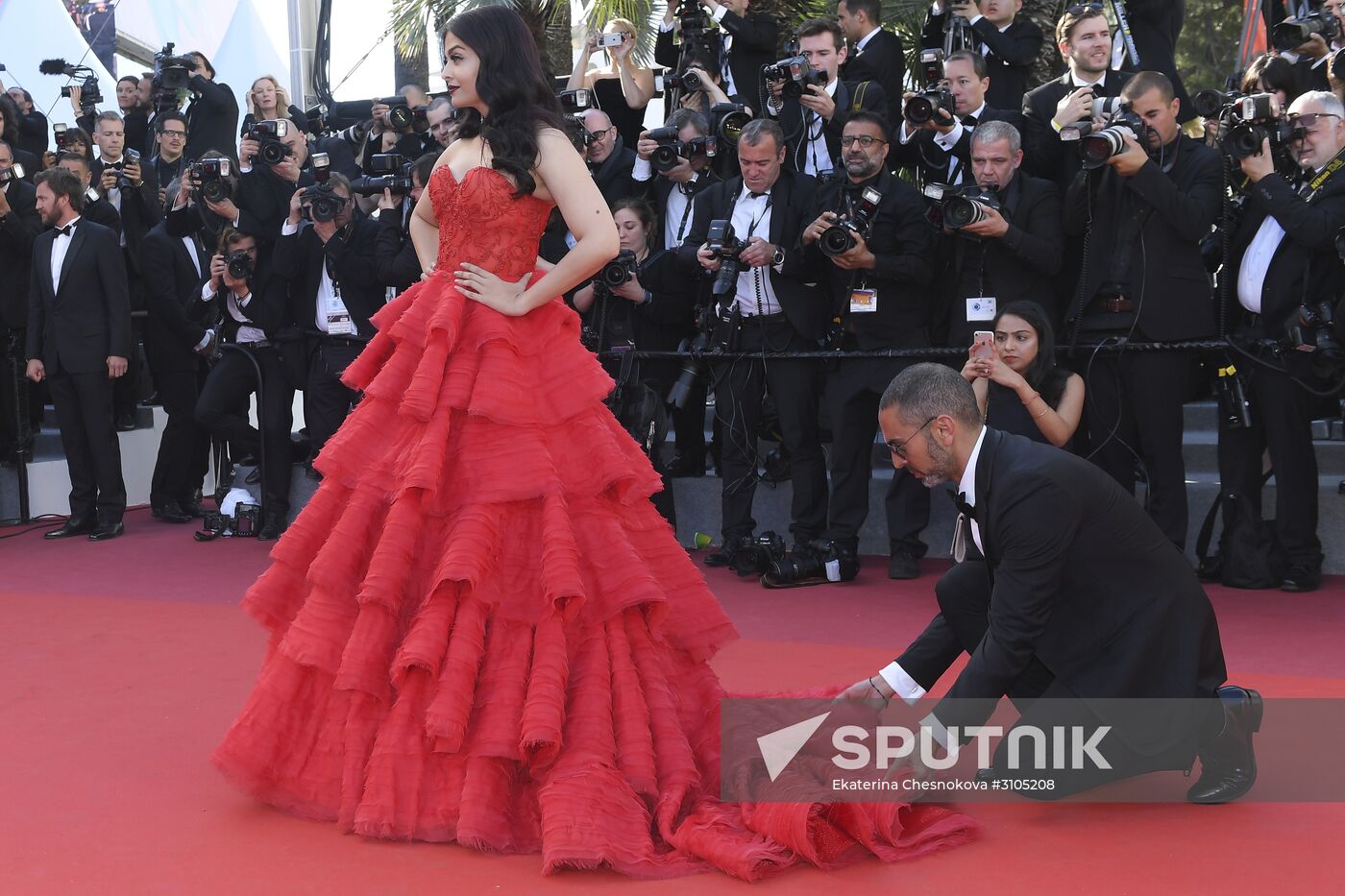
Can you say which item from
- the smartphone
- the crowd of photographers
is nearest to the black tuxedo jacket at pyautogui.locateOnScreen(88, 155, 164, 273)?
the crowd of photographers

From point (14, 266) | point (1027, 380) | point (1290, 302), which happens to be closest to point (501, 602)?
point (1027, 380)

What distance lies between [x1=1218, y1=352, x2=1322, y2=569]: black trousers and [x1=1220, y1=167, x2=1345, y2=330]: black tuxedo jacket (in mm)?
210

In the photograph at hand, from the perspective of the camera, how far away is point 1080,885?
9.00ft

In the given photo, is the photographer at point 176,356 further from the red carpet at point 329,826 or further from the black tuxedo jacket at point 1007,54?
the black tuxedo jacket at point 1007,54

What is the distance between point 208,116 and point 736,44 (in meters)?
3.82

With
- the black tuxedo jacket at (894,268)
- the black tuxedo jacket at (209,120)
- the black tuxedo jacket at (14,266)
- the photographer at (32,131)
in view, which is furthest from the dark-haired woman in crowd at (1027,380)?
the photographer at (32,131)

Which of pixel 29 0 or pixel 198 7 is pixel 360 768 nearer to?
pixel 29 0

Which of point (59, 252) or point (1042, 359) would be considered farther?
point (59, 252)

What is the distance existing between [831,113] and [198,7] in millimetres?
9736

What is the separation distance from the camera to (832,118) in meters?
6.45

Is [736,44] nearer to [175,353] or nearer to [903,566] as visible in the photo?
[903,566]

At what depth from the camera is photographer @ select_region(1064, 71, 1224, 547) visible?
548 cm

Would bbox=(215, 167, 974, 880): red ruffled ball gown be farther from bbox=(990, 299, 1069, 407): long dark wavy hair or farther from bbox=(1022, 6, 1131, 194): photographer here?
bbox=(1022, 6, 1131, 194): photographer

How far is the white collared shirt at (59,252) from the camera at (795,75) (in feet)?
12.4
